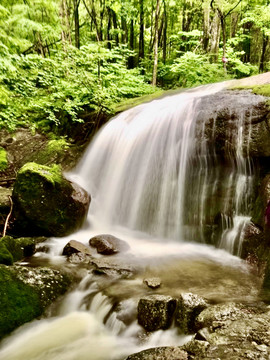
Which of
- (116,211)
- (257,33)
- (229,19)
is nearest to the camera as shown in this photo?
(116,211)

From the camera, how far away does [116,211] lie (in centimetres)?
728

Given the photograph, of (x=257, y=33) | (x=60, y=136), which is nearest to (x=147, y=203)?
(x=60, y=136)

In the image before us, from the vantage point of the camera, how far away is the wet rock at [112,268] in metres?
4.50

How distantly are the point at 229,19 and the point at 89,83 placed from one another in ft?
56.7

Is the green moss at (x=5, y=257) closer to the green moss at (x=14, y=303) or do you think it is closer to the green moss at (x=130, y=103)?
the green moss at (x=14, y=303)

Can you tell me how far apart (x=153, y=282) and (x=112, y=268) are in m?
0.83

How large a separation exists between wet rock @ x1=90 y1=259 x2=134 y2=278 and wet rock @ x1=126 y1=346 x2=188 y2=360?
2.03 metres

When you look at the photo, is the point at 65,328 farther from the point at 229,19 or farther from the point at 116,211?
the point at 229,19

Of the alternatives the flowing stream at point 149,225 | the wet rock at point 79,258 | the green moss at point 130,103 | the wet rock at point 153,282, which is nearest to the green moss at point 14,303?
the flowing stream at point 149,225

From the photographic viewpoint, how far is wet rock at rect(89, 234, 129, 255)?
5.38 meters

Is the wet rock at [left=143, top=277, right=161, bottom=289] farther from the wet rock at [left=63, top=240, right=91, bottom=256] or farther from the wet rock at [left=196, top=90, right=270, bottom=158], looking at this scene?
the wet rock at [left=196, top=90, right=270, bottom=158]

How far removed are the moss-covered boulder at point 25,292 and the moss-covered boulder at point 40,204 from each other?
209 cm

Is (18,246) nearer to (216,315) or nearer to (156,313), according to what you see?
(156,313)

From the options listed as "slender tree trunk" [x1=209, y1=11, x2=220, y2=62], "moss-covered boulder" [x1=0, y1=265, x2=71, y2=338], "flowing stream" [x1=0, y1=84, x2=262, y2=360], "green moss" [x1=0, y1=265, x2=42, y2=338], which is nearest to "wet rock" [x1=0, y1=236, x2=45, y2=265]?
"flowing stream" [x1=0, y1=84, x2=262, y2=360]
